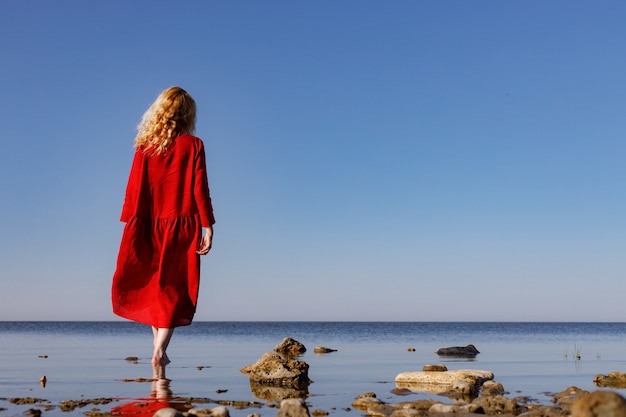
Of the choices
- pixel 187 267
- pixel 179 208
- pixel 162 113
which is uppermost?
pixel 162 113

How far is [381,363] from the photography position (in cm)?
1177

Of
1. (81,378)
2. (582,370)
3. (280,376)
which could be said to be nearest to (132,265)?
(81,378)

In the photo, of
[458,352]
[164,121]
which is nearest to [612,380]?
[164,121]

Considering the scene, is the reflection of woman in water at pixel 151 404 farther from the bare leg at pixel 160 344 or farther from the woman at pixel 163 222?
the woman at pixel 163 222

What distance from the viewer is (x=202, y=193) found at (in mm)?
8375

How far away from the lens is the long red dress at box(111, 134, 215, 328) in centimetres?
839

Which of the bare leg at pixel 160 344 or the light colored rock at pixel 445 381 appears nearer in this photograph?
the light colored rock at pixel 445 381

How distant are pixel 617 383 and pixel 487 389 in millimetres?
2070

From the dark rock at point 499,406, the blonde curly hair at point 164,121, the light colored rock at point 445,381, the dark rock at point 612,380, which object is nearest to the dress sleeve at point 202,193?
the blonde curly hair at point 164,121

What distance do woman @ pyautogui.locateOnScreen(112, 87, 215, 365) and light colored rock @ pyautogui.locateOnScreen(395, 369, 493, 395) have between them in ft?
8.67

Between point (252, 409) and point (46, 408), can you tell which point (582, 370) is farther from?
point (46, 408)

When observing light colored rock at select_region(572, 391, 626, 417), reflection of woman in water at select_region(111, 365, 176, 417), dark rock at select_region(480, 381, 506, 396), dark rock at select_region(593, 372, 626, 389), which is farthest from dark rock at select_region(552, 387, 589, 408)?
reflection of woman in water at select_region(111, 365, 176, 417)

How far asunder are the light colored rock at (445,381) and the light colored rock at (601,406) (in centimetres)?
297

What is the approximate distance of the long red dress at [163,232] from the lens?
8.39m
